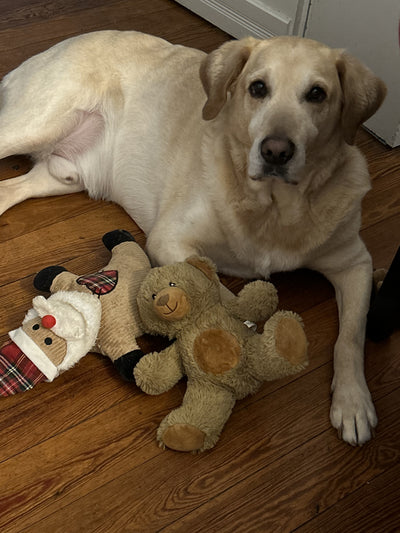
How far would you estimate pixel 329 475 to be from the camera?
1679 millimetres

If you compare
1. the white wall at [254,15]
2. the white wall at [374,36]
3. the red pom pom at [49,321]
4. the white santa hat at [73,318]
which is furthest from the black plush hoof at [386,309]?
the white wall at [254,15]

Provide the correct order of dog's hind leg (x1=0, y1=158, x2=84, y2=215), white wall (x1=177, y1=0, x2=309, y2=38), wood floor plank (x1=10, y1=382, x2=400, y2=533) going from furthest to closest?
white wall (x1=177, y1=0, x2=309, y2=38) → dog's hind leg (x1=0, y1=158, x2=84, y2=215) → wood floor plank (x1=10, y1=382, x2=400, y2=533)

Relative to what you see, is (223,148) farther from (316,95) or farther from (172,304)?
(172,304)

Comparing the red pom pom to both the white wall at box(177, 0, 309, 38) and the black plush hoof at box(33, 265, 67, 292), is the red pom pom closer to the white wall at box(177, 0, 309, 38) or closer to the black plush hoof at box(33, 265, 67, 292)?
the black plush hoof at box(33, 265, 67, 292)

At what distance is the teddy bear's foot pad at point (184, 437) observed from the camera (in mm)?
1641

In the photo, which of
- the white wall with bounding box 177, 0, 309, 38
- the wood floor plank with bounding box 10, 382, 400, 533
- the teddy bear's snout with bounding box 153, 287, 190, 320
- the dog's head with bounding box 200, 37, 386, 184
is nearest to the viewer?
the wood floor plank with bounding box 10, 382, 400, 533

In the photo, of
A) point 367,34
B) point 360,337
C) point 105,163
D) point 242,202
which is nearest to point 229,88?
point 242,202

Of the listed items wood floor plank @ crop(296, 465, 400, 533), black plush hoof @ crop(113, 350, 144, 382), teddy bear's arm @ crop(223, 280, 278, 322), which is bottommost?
wood floor plank @ crop(296, 465, 400, 533)

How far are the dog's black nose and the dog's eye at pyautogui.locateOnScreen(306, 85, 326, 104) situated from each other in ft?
0.54

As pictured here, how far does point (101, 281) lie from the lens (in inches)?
74.8

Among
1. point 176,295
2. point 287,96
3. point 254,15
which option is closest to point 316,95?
point 287,96

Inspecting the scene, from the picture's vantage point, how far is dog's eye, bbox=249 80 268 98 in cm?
184

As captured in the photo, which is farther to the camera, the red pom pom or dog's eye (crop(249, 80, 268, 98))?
dog's eye (crop(249, 80, 268, 98))

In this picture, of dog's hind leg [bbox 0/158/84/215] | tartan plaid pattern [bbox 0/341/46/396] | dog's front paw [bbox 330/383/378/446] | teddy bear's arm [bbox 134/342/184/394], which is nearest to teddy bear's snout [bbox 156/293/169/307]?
teddy bear's arm [bbox 134/342/184/394]
